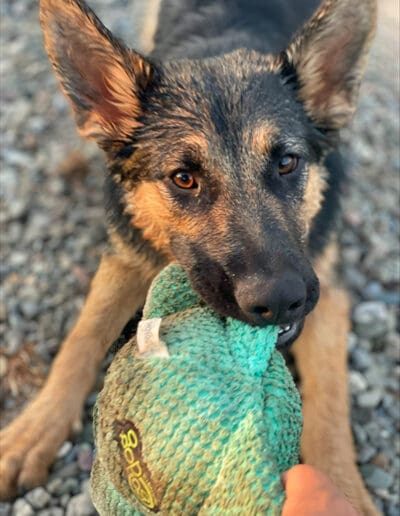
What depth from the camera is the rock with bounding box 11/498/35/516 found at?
9.84 feet

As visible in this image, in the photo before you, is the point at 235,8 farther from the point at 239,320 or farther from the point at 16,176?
the point at 239,320

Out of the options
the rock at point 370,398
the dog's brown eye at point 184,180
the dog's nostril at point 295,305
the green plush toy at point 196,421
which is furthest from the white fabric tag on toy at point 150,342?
the rock at point 370,398

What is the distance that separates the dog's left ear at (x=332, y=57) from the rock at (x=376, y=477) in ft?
5.59

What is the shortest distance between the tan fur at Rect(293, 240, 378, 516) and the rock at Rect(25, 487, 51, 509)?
1228 mm

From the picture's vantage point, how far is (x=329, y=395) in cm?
339

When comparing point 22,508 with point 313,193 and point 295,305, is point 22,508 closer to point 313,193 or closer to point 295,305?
point 295,305

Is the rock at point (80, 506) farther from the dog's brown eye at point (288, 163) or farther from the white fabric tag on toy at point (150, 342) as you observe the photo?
the dog's brown eye at point (288, 163)

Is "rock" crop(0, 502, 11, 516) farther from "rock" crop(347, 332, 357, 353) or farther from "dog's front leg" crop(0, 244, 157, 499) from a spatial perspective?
"rock" crop(347, 332, 357, 353)

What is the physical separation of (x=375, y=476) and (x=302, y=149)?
1.62 m

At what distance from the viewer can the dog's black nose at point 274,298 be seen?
7.52ft

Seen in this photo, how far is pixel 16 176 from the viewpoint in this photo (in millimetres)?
4785

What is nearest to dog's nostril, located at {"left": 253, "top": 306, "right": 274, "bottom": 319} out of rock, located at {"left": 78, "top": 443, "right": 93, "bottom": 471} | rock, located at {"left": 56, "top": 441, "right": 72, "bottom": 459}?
rock, located at {"left": 78, "top": 443, "right": 93, "bottom": 471}

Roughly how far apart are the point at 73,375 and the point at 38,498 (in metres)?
0.63

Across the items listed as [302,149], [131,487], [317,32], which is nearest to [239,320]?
[131,487]
